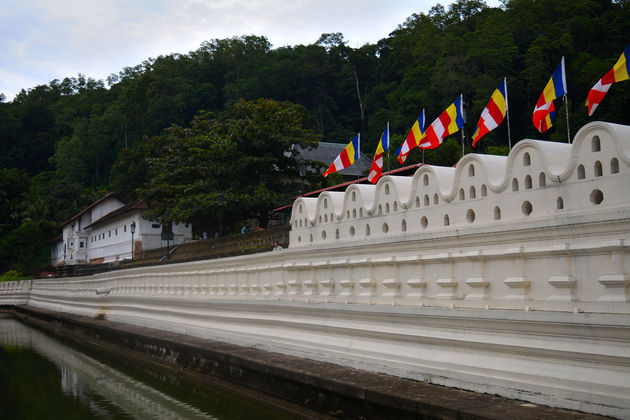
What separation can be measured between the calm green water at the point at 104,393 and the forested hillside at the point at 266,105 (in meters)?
9.19

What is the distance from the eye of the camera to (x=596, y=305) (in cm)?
481

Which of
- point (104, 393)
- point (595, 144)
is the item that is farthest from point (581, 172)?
point (104, 393)

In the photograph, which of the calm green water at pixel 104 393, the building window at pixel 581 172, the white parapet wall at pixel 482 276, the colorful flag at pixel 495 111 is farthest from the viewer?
the calm green water at pixel 104 393

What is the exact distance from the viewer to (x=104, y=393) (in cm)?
1058

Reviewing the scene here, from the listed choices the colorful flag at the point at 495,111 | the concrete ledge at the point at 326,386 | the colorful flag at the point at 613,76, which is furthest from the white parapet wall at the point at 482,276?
the colorful flag at the point at 495,111

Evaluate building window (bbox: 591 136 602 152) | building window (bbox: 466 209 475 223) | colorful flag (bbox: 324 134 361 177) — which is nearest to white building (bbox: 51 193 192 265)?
colorful flag (bbox: 324 134 361 177)

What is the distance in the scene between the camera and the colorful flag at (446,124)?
918cm

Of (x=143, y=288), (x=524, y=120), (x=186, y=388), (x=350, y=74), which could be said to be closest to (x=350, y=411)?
(x=186, y=388)

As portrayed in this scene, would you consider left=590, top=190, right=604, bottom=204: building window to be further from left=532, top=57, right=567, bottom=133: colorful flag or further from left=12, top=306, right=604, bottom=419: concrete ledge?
left=532, top=57, right=567, bottom=133: colorful flag

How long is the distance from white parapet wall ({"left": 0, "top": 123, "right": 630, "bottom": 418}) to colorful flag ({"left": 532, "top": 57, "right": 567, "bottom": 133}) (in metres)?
1.58

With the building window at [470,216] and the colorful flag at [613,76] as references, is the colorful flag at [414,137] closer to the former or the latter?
the colorful flag at [613,76]

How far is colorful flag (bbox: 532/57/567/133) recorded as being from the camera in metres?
7.29

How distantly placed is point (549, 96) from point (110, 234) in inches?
1774

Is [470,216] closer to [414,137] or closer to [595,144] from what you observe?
[595,144]
